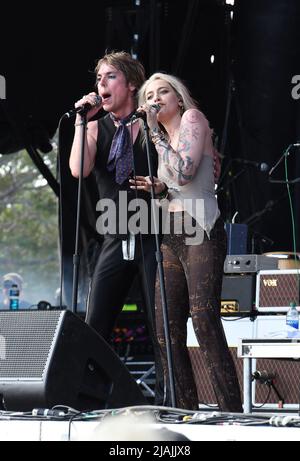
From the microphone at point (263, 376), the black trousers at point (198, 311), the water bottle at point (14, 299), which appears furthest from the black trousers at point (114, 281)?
the water bottle at point (14, 299)

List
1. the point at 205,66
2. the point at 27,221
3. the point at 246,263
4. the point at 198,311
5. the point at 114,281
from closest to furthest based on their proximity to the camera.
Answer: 1. the point at 198,311
2. the point at 114,281
3. the point at 246,263
4. the point at 205,66
5. the point at 27,221

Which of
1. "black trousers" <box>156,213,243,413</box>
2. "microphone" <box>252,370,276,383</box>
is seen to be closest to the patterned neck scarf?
"black trousers" <box>156,213,243,413</box>

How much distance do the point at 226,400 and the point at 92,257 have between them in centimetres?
393

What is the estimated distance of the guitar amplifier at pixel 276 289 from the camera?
541 cm

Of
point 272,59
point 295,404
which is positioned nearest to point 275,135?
point 272,59

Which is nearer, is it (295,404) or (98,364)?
(98,364)

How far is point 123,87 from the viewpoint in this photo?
416 centimetres

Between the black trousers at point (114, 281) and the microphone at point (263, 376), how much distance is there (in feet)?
4.66

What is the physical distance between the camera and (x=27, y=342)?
308 cm

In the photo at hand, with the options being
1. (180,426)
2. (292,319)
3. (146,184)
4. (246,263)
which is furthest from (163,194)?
(246,263)

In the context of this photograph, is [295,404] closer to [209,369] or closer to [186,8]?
[209,369]

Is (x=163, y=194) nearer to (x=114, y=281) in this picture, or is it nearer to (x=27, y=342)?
(x=114, y=281)

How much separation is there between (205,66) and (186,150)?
3.72 metres

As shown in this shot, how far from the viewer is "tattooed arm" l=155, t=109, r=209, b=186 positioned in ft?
Result: 12.1
